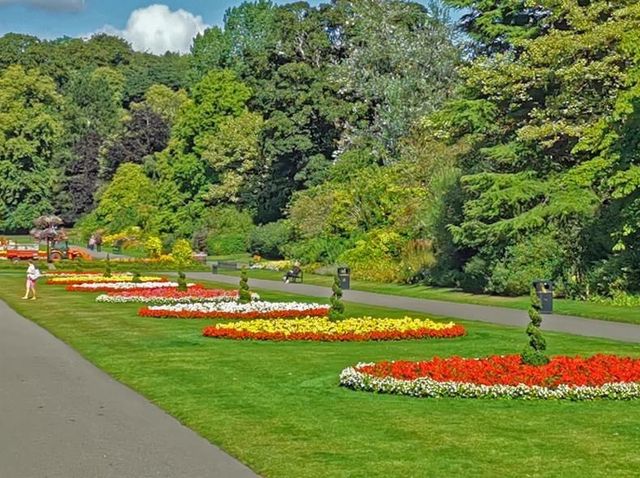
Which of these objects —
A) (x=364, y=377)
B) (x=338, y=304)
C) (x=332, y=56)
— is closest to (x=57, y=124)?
(x=332, y=56)

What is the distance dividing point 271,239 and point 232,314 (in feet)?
123

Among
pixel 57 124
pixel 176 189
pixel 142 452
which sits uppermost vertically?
pixel 57 124

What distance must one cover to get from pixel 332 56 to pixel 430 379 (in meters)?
→ 55.5

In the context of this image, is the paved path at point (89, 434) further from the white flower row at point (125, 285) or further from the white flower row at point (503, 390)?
the white flower row at point (125, 285)

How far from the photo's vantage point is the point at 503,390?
12.5m

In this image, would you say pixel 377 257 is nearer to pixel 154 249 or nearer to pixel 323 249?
pixel 323 249

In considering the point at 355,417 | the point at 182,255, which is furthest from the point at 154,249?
the point at 355,417

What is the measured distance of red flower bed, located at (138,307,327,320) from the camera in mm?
24828

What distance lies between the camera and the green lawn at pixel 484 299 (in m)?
24.9

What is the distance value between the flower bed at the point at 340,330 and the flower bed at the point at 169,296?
8.32 m

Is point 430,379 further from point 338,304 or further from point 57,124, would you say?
point 57,124

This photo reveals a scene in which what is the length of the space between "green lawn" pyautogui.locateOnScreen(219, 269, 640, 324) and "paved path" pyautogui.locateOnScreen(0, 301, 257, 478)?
44.3 feet

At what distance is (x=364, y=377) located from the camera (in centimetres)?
1329

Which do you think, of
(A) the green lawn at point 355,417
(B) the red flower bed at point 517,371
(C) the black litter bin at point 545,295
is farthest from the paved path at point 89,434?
(C) the black litter bin at point 545,295
